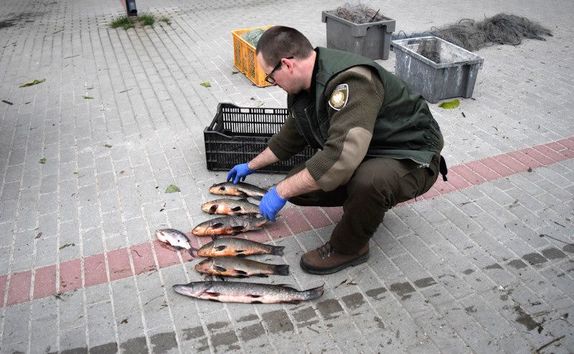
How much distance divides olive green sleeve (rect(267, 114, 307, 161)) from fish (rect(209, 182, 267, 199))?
44 centimetres

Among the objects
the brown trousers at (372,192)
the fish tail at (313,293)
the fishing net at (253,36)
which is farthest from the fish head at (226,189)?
the fishing net at (253,36)

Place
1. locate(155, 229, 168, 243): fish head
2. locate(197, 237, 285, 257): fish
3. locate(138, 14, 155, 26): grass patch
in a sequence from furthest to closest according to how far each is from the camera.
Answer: locate(138, 14, 155, 26): grass patch < locate(155, 229, 168, 243): fish head < locate(197, 237, 285, 257): fish

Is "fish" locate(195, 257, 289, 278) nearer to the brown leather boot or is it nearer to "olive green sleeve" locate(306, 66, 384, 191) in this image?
the brown leather boot

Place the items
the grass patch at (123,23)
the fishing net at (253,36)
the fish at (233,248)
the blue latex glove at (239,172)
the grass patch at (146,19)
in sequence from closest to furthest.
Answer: the fish at (233,248) < the blue latex glove at (239,172) < the fishing net at (253,36) < the grass patch at (123,23) < the grass patch at (146,19)

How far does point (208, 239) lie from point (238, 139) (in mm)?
1084

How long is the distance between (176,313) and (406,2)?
10335 millimetres

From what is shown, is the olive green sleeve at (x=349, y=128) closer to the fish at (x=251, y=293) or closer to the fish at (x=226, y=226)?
the fish at (x=251, y=293)

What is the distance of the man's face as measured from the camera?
9.90 ft

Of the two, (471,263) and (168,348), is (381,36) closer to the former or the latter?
(471,263)

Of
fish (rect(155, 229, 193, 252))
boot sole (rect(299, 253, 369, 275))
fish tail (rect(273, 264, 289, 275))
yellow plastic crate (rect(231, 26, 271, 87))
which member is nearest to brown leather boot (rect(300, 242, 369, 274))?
boot sole (rect(299, 253, 369, 275))

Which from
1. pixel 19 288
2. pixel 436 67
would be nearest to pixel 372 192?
pixel 19 288

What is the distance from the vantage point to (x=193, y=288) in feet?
10.6

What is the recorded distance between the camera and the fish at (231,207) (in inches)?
159

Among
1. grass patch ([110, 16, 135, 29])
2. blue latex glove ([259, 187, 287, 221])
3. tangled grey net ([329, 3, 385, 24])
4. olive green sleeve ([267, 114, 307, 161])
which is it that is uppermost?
tangled grey net ([329, 3, 385, 24])
